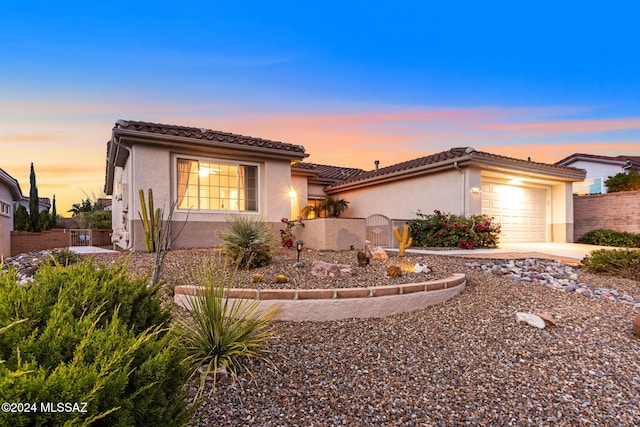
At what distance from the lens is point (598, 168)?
21.7 metres

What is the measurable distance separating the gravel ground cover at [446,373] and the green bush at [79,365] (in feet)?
1.83

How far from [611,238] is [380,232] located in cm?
978

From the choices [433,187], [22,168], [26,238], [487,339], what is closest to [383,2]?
[433,187]

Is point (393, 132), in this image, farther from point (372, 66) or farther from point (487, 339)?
point (487, 339)

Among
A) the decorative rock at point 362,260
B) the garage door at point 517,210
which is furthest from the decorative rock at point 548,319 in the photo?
the garage door at point 517,210

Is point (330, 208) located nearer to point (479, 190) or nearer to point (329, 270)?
point (479, 190)

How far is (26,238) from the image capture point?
557 inches

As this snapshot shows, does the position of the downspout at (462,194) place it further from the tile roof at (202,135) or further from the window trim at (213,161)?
the window trim at (213,161)

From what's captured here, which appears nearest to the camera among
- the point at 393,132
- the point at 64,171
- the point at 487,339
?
the point at 487,339

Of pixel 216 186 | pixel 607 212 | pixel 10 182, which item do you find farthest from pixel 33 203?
pixel 607 212

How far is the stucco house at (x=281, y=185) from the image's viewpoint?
959 centimetres

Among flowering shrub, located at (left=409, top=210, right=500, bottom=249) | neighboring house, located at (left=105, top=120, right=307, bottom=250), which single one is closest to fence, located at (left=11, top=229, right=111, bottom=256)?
neighboring house, located at (left=105, top=120, right=307, bottom=250)

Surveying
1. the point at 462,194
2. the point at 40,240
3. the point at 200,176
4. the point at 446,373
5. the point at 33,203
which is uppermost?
the point at 200,176

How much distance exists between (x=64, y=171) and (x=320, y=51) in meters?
14.5
